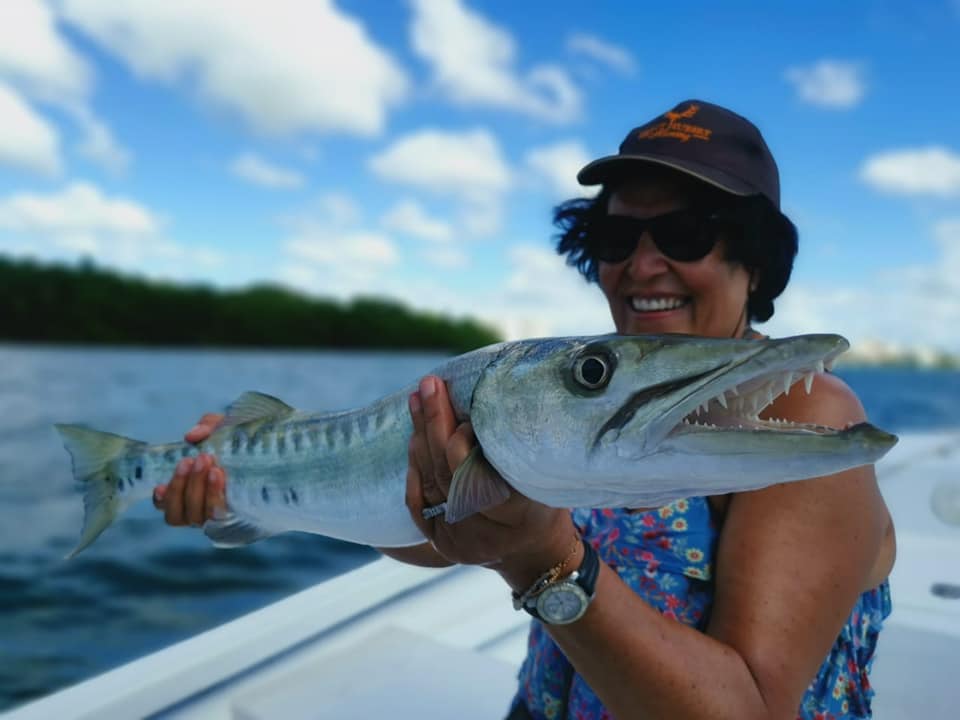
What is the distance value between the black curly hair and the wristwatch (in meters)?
1.18

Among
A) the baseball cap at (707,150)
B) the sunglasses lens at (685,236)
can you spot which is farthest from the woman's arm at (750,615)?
the baseball cap at (707,150)

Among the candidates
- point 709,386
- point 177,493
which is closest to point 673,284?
point 709,386

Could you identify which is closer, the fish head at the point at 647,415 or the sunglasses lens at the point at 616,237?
the fish head at the point at 647,415

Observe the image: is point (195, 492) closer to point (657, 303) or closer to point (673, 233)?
point (657, 303)

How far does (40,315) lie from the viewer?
70312 mm

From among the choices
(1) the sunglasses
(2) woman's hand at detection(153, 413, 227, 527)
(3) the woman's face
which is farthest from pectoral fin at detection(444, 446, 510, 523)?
(2) woman's hand at detection(153, 413, 227, 527)

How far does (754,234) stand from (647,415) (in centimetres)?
107

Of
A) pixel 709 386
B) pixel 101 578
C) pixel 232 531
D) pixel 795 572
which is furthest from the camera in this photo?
pixel 101 578

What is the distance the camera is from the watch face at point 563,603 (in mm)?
1544

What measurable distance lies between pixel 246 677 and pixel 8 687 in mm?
3791

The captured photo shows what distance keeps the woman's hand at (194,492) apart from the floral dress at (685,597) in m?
1.42

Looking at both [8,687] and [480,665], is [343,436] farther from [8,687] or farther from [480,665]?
[8,687]

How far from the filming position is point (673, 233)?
2.25 m

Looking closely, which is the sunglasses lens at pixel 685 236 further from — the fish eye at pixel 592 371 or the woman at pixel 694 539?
the fish eye at pixel 592 371
